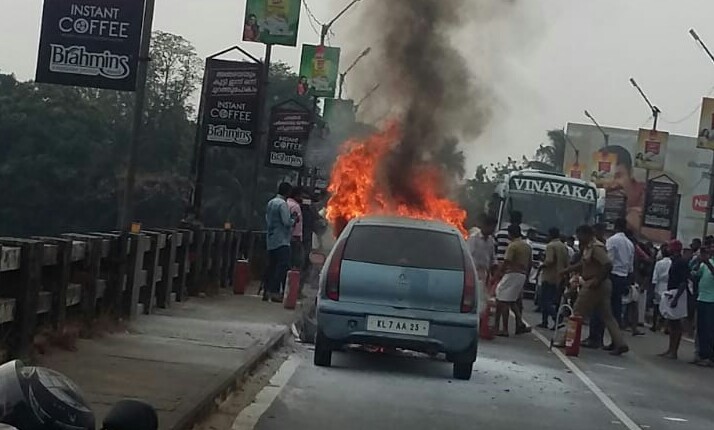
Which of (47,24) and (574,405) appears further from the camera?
(47,24)

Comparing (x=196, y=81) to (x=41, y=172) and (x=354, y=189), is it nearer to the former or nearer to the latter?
→ (x=41, y=172)

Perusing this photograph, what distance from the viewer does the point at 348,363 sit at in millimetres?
13859

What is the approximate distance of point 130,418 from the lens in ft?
11.8

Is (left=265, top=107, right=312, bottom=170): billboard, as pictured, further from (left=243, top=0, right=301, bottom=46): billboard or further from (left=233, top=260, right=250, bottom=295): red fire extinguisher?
(left=233, top=260, right=250, bottom=295): red fire extinguisher

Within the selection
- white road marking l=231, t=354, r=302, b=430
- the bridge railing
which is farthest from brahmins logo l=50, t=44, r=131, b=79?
white road marking l=231, t=354, r=302, b=430

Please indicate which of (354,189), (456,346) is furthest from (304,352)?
(354,189)

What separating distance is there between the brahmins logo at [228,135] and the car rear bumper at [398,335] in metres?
11.1

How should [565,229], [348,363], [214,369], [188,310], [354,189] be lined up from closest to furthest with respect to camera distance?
[214,369], [348,363], [188,310], [354,189], [565,229]

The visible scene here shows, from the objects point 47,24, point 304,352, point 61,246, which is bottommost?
point 304,352

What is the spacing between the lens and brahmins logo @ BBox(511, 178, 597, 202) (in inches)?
1380

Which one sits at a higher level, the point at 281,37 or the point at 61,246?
the point at 281,37

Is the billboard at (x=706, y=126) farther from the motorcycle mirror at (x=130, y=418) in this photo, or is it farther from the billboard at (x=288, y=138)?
the motorcycle mirror at (x=130, y=418)

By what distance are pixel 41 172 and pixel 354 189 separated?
30.3 m

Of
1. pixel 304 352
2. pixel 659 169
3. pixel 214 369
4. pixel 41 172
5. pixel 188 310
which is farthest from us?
pixel 41 172
